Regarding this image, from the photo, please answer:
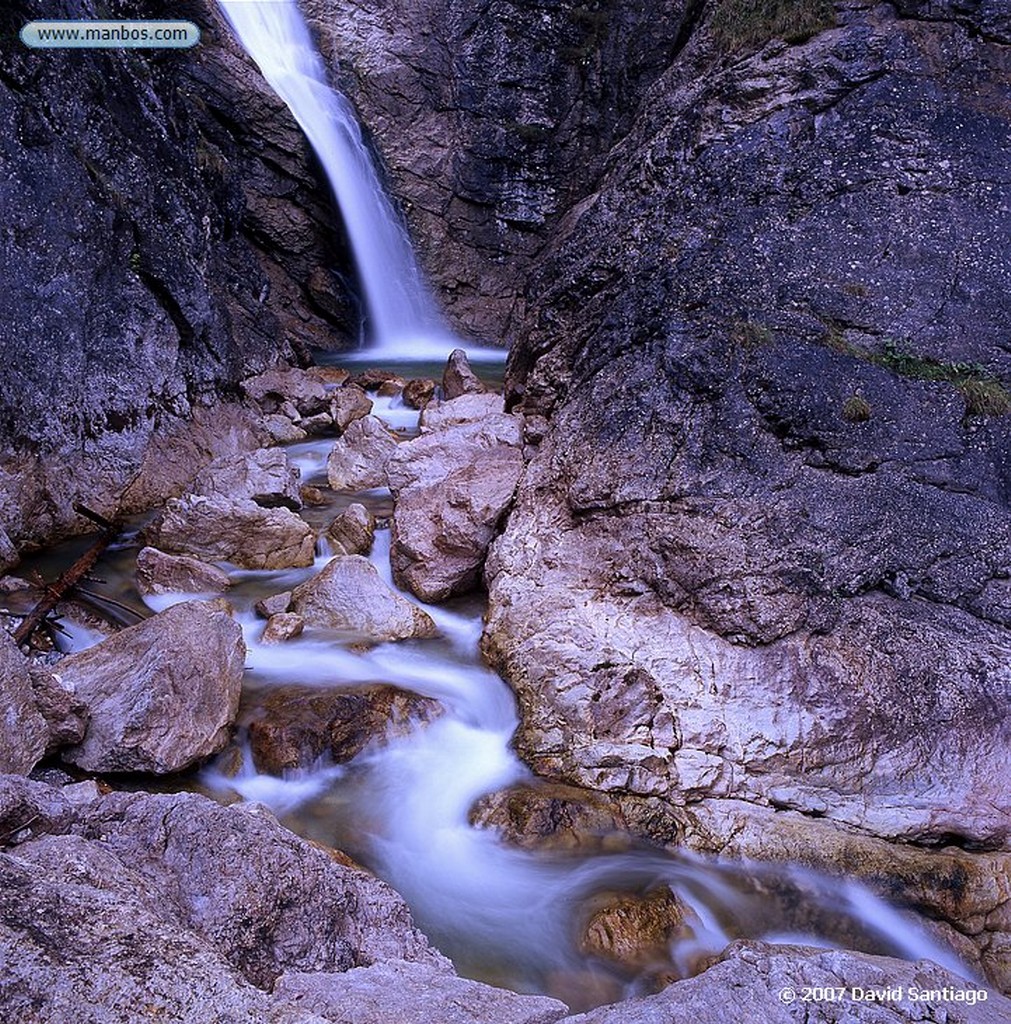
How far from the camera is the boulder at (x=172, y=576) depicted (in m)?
6.36

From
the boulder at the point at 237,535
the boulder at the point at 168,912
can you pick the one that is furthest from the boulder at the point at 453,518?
the boulder at the point at 168,912

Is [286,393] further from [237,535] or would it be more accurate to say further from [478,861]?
[478,861]

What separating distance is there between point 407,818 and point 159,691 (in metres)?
1.59

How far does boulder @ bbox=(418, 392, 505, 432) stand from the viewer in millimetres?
9344

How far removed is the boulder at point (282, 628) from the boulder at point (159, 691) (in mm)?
753

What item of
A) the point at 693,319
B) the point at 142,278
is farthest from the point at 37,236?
the point at 693,319

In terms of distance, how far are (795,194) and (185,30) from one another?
10.0 meters

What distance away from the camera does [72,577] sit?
6.23m

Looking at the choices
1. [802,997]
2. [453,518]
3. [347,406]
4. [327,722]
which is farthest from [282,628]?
[347,406]

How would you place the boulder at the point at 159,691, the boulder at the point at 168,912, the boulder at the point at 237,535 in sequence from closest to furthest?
the boulder at the point at 168,912
the boulder at the point at 159,691
the boulder at the point at 237,535

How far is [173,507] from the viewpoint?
7070 mm

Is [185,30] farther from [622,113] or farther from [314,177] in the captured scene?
[622,113]

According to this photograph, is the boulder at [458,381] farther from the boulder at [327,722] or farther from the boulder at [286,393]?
the boulder at [327,722]

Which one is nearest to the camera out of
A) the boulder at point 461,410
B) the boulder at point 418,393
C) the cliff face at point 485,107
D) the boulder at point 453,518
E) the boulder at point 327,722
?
the boulder at point 327,722
